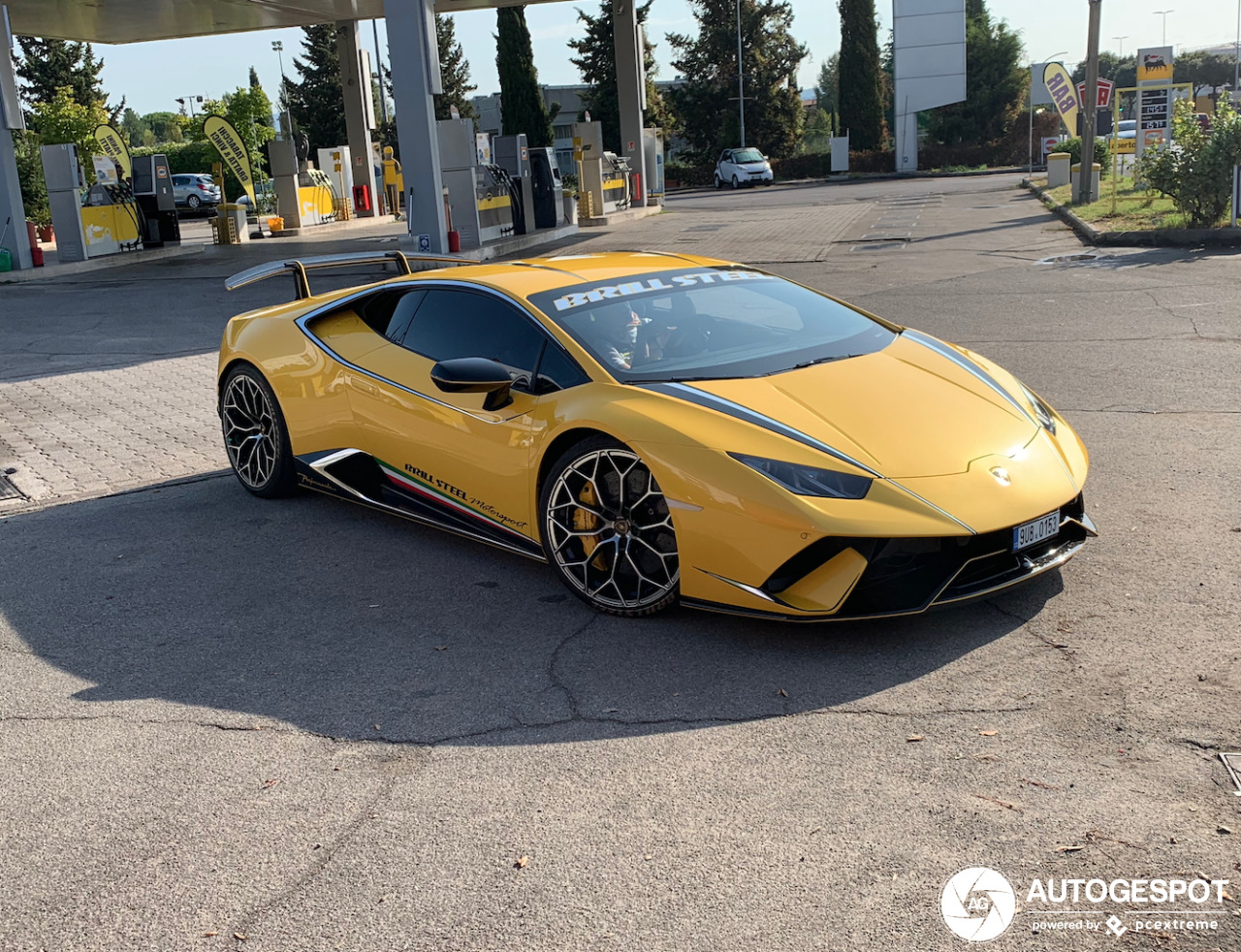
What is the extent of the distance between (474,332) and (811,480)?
1.96 metres

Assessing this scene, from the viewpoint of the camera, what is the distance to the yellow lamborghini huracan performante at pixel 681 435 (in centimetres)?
414

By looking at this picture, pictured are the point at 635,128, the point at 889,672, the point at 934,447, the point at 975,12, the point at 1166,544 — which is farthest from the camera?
the point at 975,12

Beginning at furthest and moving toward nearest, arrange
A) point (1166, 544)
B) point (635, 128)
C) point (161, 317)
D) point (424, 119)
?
point (635, 128), point (424, 119), point (161, 317), point (1166, 544)

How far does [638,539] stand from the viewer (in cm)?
455

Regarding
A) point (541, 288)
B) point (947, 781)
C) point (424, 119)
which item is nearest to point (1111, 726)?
point (947, 781)

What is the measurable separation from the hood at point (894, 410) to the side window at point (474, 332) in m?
0.83

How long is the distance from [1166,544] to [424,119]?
52.9ft

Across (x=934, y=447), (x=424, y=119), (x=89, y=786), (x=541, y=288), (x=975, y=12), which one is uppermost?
(x=975, y=12)

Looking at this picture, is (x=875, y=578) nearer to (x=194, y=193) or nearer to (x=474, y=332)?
(x=474, y=332)

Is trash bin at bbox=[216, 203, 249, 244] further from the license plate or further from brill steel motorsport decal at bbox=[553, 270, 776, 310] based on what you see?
the license plate

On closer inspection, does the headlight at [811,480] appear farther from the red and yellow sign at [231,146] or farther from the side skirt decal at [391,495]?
the red and yellow sign at [231,146]

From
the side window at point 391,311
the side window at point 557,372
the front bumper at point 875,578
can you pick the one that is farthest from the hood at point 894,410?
→ the side window at point 391,311

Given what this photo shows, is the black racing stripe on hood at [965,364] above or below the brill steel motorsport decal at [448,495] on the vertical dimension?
above

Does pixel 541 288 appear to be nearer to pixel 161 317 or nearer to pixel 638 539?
pixel 638 539
